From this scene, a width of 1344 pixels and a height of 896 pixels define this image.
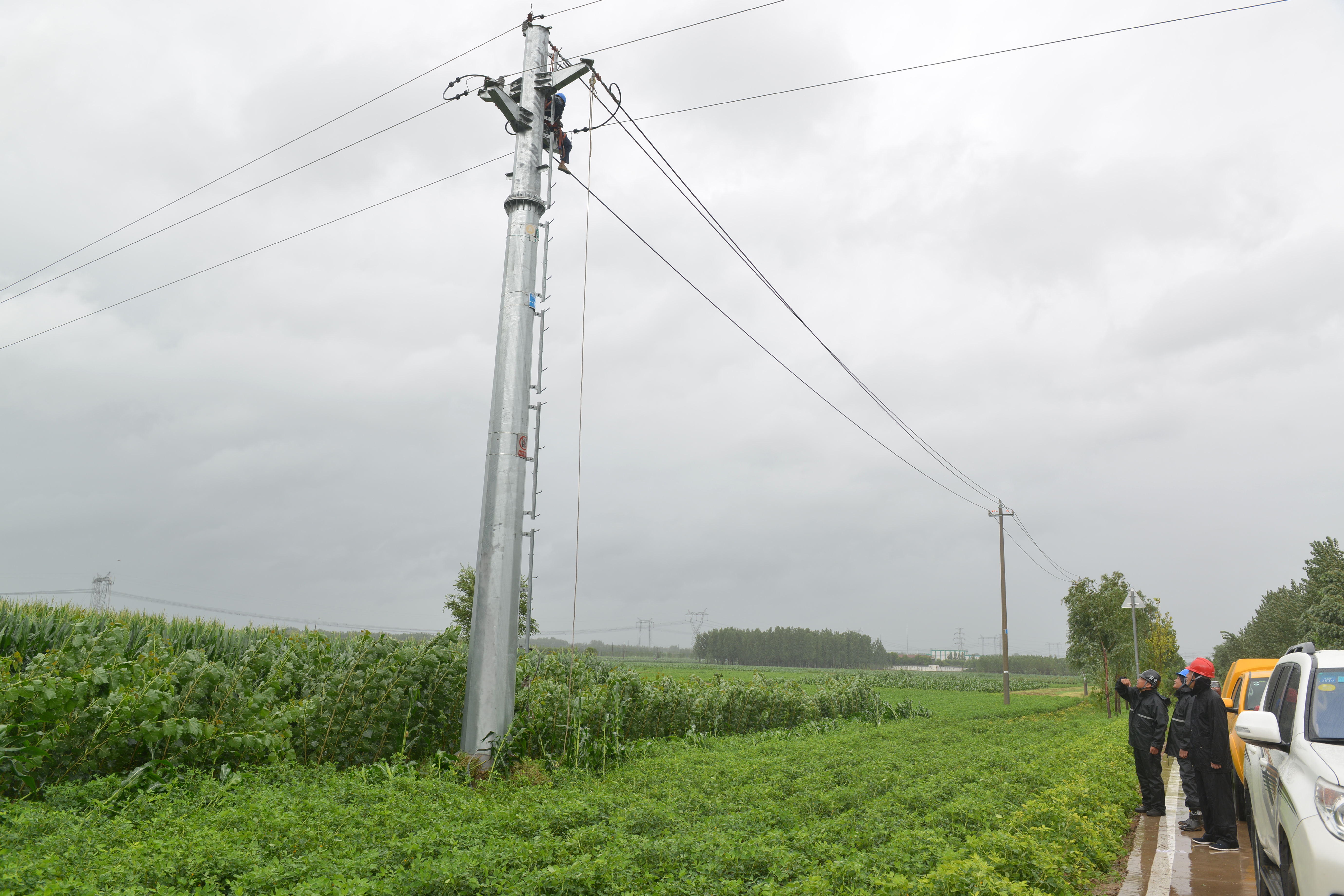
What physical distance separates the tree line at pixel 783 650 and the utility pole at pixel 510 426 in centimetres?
15189

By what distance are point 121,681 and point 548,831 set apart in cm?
526

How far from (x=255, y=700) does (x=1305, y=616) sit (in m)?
51.7

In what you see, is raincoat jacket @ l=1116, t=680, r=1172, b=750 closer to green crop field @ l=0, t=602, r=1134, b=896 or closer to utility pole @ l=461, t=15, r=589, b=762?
green crop field @ l=0, t=602, r=1134, b=896

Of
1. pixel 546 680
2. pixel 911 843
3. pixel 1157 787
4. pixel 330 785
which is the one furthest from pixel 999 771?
pixel 330 785

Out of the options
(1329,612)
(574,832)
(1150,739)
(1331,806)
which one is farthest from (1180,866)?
(1329,612)

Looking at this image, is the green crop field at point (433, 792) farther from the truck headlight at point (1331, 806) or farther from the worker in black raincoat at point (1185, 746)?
the truck headlight at point (1331, 806)

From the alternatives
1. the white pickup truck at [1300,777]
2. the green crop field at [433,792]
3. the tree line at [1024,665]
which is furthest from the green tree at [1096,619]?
the tree line at [1024,665]

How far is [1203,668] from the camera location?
33.1 feet

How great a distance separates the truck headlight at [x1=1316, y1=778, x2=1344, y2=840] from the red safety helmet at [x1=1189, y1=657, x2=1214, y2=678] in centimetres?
563

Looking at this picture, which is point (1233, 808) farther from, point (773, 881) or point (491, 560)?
point (491, 560)

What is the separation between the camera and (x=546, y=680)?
13266 mm

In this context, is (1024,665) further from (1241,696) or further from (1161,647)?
(1241,696)

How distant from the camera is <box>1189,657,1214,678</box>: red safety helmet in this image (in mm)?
9766

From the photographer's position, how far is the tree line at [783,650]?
161000 millimetres
